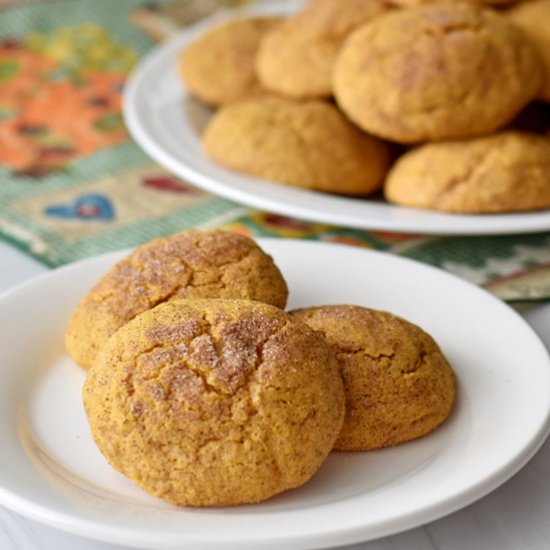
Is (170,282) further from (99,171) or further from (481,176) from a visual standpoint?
(99,171)

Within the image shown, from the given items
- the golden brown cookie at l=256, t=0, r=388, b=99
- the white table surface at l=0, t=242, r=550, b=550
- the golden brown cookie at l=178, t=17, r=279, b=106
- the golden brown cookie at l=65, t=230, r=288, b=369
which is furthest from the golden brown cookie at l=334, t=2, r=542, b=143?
the white table surface at l=0, t=242, r=550, b=550

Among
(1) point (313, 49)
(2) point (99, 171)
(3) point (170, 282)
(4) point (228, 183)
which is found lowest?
(2) point (99, 171)

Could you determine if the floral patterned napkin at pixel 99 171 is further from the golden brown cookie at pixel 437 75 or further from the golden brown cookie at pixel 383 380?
the golden brown cookie at pixel 383 380

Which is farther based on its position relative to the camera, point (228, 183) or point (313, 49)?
point (313, 49)

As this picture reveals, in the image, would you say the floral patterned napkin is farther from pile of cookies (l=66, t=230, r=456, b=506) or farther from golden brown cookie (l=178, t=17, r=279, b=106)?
pile of cookies (l=66, t=230, r=456, b=506)

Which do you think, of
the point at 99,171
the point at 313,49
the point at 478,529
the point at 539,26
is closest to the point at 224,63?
the point at 313,49

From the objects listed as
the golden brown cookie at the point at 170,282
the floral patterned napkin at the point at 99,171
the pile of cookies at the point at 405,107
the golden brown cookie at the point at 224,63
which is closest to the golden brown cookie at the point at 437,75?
the pile of cookies at the point at 405,107
